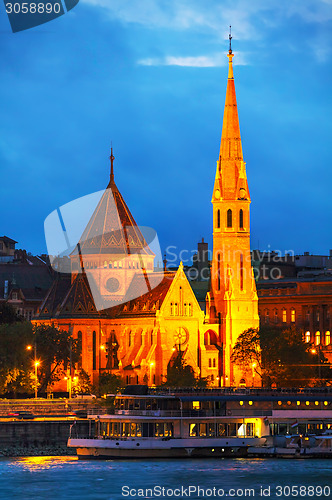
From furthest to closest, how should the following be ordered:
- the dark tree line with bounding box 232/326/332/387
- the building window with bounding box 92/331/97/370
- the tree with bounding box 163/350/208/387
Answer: the building window with bounding box 92/331/97/370, the tree with bounding box 163/350/208/387, the dark tree line with bounding box 232/326/332/387

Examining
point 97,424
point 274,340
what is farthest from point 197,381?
point 97,424

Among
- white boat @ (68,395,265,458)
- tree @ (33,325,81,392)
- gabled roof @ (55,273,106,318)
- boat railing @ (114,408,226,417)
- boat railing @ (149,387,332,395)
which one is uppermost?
gabled roof @ (55,273,106,318)

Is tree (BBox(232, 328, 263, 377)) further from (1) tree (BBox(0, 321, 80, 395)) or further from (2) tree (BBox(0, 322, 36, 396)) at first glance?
(2) tree (BBox(0, 322, 36, 396))

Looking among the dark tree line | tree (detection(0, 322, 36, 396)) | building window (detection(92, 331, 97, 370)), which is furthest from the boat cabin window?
building window (detection(92, 331, 97, 370))

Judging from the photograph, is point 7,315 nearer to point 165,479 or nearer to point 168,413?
point 168,413

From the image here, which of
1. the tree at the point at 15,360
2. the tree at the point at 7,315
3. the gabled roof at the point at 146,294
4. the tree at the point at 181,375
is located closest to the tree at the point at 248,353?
the tree at the point at 181,375

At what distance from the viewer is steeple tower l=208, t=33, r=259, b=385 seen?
193m

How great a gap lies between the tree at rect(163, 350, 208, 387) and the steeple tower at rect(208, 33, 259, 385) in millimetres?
11384

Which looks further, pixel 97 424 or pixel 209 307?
pixel 209 307

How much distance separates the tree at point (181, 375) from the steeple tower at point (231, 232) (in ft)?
37.3

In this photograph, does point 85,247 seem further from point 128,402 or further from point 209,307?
point 128,402

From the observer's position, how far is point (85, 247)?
200m

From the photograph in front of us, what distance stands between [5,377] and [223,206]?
44659 mm

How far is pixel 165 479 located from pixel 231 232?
3507 inches
